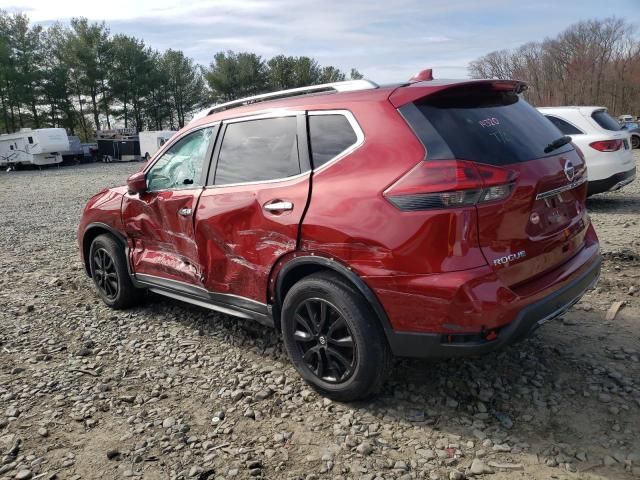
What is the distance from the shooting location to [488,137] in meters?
2.71

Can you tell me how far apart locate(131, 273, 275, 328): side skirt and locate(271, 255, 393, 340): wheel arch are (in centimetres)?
12

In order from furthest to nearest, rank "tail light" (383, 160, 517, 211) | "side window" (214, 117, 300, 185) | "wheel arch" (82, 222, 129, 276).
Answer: "wheel arch" (82, 222, 129, 276) < "side window" (214, 117, 300, 185) < "tail light" (383, 160, 517, 211)

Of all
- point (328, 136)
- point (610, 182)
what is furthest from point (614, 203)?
point (328, 136)

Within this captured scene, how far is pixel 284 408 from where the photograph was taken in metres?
3.12

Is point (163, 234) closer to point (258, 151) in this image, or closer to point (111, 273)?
point (111, 273)

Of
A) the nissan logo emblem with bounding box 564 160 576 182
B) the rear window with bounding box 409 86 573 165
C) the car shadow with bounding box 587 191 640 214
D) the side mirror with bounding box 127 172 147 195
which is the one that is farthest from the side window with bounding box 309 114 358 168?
the car shadow with bounding box 587 191 640 214

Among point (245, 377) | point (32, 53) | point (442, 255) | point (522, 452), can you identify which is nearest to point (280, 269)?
point (245, 377)

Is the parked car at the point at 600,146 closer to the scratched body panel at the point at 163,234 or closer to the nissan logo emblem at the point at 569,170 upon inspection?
the nissan logo emblem at the point at 569,170

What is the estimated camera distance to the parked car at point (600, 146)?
26.6 ft

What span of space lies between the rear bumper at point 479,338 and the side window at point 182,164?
6.54 ft

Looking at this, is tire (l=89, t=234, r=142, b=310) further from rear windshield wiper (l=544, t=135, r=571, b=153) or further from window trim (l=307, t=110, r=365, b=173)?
rear windshield wiper (l=544, t=135, r=571, b=153)

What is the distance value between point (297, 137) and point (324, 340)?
1.25 meters

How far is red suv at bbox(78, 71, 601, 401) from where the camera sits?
2.52m

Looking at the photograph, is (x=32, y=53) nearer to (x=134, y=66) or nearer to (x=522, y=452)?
(x=134, y=66)
